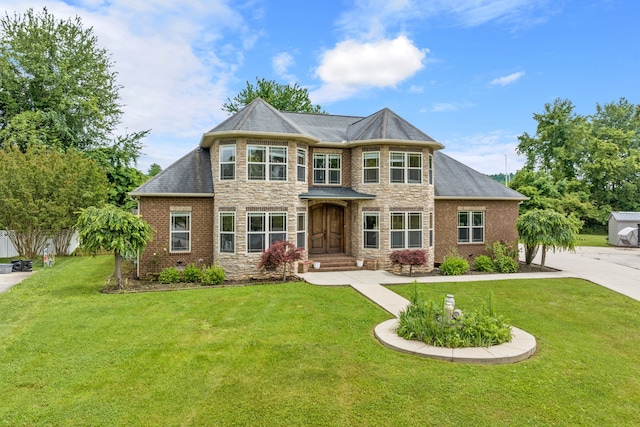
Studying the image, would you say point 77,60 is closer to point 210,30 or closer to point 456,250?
point 210,30

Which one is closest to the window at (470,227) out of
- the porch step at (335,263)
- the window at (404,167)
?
the window at (404,167)

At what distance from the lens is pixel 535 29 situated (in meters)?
15.1

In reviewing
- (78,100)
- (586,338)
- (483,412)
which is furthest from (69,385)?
(78,100)

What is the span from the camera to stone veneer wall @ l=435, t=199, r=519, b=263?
17016 mm

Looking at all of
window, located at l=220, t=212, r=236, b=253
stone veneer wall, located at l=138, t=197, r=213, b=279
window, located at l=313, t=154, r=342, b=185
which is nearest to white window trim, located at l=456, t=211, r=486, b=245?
window, located at l=313, t=154, r=342, b=185

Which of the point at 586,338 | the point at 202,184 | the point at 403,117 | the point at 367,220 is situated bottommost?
the point at 586,338

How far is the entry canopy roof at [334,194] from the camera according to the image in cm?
1484

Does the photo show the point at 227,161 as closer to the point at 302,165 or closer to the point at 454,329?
the point at 302,165

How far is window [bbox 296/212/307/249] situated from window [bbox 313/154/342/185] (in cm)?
219

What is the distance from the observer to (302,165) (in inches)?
597

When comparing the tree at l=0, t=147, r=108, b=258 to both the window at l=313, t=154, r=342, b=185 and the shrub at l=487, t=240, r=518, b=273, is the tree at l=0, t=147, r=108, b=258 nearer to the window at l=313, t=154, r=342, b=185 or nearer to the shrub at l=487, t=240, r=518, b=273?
the window at l=313, t=154, r=342, b=185

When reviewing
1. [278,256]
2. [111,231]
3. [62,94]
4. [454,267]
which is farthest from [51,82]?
[454,267]

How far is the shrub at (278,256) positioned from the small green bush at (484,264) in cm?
841

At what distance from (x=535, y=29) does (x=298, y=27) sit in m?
10.0
